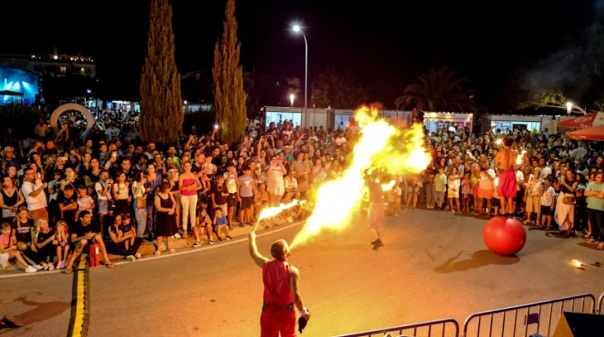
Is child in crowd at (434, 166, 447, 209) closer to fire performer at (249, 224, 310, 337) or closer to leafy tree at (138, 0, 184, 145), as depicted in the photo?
leafy tree at (138, 0, 184, 145)

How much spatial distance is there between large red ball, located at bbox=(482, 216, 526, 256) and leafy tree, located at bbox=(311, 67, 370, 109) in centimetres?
4113

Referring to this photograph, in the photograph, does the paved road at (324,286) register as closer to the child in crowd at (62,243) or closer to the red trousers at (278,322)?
the child in crowd at (62,243)

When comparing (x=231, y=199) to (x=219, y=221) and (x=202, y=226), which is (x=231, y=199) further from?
(x=202, y=226)

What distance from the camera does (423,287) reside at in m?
8.55

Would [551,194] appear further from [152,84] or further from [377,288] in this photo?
[152,84]

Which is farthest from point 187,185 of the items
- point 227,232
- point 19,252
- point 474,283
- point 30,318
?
point 474,283

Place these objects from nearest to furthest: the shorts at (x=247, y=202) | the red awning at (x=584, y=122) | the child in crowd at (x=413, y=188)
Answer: the shorts at (x=247, y=202) < the child in crowd at (x=413, y=188) < the red awning at (x=584, y=122)

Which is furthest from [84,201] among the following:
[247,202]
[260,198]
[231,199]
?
[260,198]

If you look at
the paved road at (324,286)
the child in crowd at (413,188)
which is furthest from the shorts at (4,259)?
the child in crowd at (413,188)

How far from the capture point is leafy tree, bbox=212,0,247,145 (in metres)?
18.7

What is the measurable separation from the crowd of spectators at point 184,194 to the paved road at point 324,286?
684 mm

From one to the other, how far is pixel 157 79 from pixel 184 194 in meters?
6.63

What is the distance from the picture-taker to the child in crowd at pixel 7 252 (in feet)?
29.4

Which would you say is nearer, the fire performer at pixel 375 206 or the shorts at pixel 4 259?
the shorts at pixel 4 259
